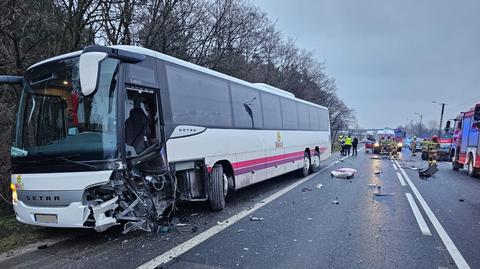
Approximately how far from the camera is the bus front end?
16.2ft

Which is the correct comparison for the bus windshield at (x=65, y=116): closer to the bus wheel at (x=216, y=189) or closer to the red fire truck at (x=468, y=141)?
the bus wheel at (x=216, y=189)

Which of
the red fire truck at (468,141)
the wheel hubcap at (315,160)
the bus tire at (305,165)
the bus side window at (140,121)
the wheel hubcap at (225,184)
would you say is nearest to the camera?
the bus side window at (140,121)

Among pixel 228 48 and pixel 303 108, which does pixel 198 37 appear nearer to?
pixel 228 48

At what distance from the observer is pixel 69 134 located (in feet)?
16.9

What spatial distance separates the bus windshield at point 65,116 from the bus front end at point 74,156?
0.04 feet

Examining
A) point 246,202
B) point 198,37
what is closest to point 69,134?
point 246,202

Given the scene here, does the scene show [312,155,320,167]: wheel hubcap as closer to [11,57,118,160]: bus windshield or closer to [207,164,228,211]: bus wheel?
[207,164,228,211]: bus wheel

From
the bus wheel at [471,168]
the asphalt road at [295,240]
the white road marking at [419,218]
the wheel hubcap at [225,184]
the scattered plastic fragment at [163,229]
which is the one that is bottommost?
the bus wheel at [471,168]

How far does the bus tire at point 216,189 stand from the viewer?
24.3 ft

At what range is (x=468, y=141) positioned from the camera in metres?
17.0

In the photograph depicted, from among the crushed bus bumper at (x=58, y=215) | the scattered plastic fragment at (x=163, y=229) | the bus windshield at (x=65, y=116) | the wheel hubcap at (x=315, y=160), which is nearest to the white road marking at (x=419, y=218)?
the scattered plastic fragment at (x=163, y=229)

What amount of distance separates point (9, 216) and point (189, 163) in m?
3.73

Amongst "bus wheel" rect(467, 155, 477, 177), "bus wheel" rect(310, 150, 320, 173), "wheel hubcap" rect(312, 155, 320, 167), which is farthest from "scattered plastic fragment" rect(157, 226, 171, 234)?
"bus wheel" rect(467, 155, 477, 177)

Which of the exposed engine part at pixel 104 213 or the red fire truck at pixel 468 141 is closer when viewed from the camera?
the exposed engine part at pixel 104 213
